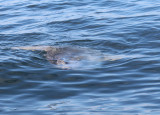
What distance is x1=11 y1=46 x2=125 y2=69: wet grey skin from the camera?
8469 millimetres

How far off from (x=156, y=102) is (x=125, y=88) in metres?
0.92

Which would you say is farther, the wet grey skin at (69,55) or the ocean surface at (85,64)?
the wet grey skin at (69,55)

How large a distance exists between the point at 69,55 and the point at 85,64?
71cm

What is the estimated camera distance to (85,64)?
27.3ft

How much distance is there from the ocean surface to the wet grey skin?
0.17m

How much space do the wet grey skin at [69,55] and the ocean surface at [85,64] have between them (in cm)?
17

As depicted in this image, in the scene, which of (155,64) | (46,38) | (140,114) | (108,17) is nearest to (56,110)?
(140,114)

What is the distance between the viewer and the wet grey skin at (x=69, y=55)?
27.8ft

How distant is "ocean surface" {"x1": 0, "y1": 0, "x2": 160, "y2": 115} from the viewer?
20.3ft

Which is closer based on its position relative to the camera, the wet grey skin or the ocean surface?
the ocean surface

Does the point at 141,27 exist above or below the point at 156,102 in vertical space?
above

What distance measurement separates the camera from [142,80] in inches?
287

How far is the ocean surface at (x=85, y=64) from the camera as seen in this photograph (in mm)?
6188

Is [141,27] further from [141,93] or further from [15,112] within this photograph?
→ [15,112]
